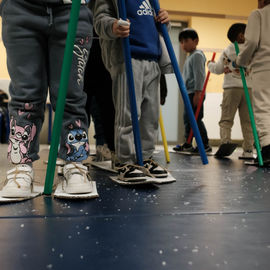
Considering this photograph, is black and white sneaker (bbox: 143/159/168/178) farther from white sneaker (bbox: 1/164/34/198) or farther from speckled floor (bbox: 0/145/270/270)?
white sneaker (bbox: 1/164/34/198)

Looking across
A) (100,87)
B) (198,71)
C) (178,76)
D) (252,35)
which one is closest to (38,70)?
(178,76)

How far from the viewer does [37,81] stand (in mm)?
1050

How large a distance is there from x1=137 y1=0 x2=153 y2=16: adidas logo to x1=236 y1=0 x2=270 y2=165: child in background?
34.9 inches

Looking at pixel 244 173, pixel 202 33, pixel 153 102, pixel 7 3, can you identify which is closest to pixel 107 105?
pixel 153 102

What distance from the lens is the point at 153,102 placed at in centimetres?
147

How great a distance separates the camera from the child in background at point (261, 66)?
2.02m

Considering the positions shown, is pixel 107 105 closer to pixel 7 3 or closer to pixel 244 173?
pixel 244 173

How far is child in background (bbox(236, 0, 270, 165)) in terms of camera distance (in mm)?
2023

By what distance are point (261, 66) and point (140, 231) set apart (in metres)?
1.67

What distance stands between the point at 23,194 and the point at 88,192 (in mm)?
189

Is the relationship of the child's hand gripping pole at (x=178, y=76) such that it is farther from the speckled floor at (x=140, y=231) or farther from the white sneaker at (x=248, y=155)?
the white sneaker at (x=248, y=155)

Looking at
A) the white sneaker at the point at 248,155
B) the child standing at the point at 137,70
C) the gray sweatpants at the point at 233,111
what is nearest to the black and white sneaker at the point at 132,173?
the child standing at the point at 137,70

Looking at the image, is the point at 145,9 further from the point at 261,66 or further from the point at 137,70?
the point at 261,66

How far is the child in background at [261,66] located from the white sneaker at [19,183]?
1.45 meters
